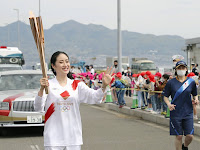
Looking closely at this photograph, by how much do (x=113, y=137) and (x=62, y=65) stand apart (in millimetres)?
6568

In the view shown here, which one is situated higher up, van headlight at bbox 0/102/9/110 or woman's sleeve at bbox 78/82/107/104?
woman's sleeve at bbox 78/82/107/104

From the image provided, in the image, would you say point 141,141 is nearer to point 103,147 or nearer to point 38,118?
point 103,147

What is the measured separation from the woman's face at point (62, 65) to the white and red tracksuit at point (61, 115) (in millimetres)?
168

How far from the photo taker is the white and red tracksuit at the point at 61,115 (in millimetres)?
5285

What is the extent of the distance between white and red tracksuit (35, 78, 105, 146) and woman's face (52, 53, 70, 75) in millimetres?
168

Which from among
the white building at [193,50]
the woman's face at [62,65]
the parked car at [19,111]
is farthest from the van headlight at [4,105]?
the white building at [193,50]

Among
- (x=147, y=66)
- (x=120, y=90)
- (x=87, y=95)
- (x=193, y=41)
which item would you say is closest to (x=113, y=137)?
(x=87, y=95)

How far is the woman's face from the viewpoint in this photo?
542 cm

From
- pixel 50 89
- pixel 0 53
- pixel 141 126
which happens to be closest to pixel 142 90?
pixel 141 126

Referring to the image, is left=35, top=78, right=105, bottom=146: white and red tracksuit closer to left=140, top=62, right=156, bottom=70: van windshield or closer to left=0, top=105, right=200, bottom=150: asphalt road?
left=0, top=105, right=200, bottom=150: asphalt road

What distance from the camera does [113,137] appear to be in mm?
11734

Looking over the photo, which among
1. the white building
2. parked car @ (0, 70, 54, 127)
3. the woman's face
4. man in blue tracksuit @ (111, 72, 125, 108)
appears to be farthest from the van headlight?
the white building

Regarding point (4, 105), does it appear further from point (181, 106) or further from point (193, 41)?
point (193, 41)

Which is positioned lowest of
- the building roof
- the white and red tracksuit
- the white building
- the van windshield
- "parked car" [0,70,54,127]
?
"parked car" [0,70,54,127]
